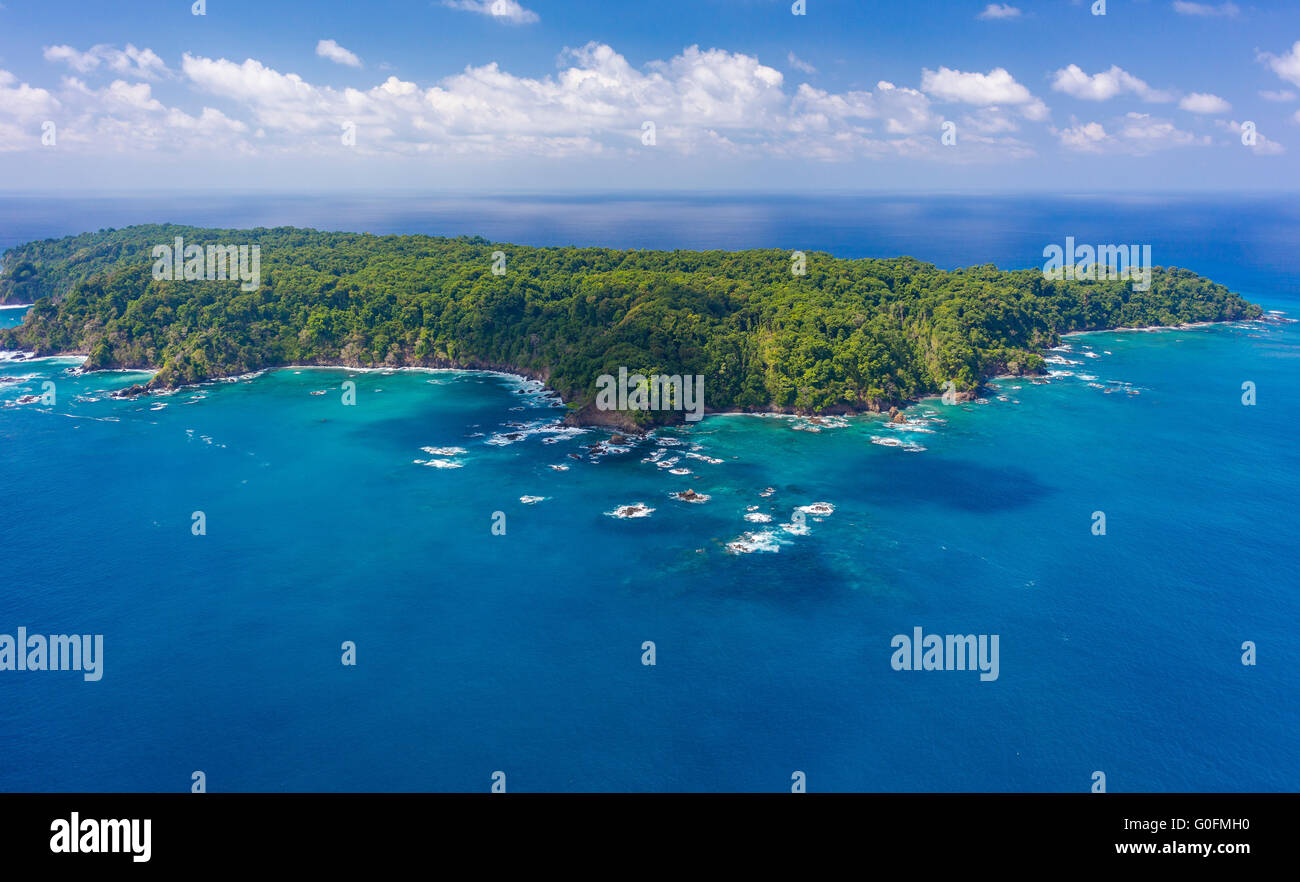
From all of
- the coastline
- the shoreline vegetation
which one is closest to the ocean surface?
the coastline

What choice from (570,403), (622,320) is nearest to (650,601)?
(570,403)

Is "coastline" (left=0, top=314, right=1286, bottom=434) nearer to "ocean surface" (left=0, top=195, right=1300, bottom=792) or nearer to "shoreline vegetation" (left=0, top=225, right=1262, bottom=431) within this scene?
"shoreline vegetation" (left=0, top=225, right=1262, bottom=431)

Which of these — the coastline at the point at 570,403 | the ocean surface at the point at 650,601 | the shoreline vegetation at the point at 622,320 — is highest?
the shoreline vegetation at the point at 622,320

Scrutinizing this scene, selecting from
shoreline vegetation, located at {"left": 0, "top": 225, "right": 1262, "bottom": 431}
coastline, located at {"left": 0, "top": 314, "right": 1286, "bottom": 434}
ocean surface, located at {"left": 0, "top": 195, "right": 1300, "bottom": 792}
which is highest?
shoreline vegetation, located at {"left": 0, "top": 225, "right": 1262, "bottom": 431}

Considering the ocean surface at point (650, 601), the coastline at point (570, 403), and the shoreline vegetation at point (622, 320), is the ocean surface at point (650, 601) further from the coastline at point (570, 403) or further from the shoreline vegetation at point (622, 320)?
the shoreline vegetation at point (622, 320)

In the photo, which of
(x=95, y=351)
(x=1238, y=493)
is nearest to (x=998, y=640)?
(x=1238, y=493)

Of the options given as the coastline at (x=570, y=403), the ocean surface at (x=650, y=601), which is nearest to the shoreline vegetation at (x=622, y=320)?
the coastline at (x=570, y=403)
